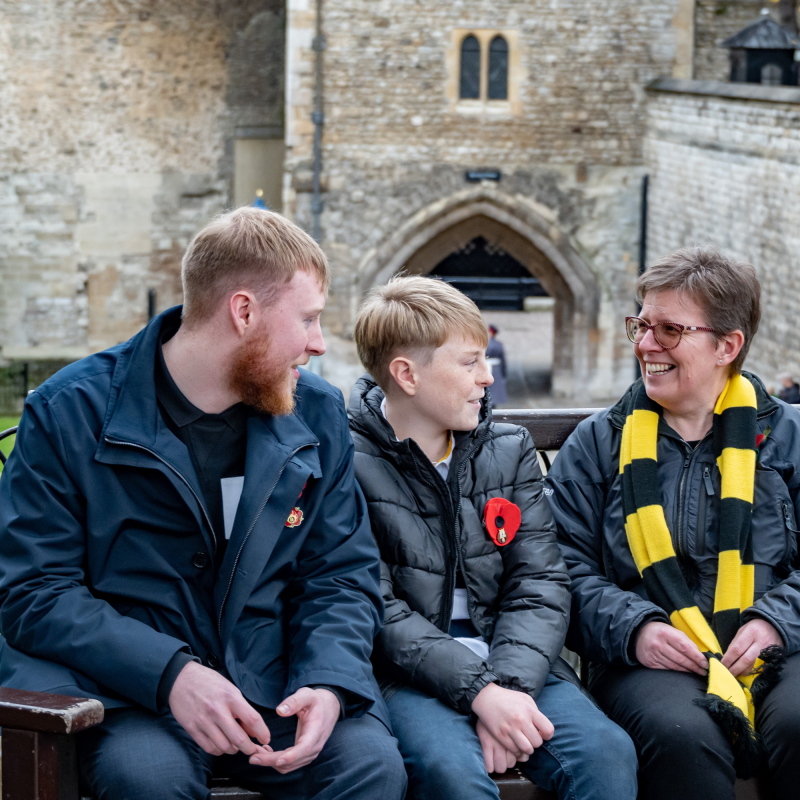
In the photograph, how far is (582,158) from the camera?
543 inches

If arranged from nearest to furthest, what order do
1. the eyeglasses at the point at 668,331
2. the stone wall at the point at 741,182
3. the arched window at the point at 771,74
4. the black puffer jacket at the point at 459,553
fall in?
the black puffer jacket at the point at 459,553, the eyeglasses at the point at 668,331, the stone wall at the point at 741,182, the arched window at the point at 771,74

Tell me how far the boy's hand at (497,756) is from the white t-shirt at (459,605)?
0.69ft

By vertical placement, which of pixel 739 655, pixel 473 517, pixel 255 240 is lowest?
pixel 739 655

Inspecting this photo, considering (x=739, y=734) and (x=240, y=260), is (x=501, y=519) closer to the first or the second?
(x=739, y=734)

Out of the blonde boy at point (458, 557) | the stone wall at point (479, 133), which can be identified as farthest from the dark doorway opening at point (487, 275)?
the blonde boy at point (458, 557)

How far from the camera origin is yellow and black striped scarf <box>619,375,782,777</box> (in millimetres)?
2348

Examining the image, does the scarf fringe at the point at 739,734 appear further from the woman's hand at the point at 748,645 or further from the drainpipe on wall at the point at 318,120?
the drainpipe on wall at the point at 318,120

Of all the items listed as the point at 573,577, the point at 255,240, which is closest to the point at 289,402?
Answer: the point at 255,240

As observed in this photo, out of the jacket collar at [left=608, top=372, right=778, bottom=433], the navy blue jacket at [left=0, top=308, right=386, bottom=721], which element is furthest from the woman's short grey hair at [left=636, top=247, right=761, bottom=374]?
the navy blue jacket at [left=0, top=308, right=386, bottom=721]

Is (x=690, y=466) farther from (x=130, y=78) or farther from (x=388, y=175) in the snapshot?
(x=130, y=78)

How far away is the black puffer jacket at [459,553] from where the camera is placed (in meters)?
2.27

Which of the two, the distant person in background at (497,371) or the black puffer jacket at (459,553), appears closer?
the black puffer jacket at (459,553)

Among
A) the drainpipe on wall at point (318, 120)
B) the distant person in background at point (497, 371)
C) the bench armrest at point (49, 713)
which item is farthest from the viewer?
the drainpipe on wall at point (318, 120)

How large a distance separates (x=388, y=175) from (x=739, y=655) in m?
11.9
